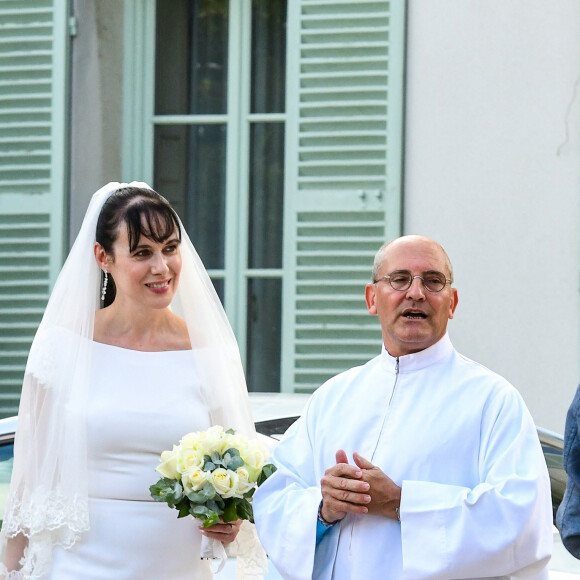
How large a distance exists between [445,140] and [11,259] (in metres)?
2.48

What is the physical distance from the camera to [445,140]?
22.0ft

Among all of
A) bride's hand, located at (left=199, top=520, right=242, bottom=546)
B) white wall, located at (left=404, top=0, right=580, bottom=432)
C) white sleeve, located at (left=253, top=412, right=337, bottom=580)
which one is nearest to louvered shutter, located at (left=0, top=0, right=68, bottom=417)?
white wall, located at (left=404, top=0, right=580, bottom=432)

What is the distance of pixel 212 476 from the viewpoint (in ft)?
11.0

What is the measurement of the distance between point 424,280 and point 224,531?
0.90 m

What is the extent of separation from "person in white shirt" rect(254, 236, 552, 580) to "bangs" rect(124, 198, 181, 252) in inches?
27.3

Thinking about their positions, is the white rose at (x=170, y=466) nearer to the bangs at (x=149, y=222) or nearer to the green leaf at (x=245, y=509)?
the green leaf at (x=245, y=509)

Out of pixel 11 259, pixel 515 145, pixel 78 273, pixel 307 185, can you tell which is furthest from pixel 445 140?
pixel 78 273

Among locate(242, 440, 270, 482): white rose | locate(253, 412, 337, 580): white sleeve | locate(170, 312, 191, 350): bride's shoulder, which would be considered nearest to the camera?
locate(253, 412, 337, 580): white sleeve

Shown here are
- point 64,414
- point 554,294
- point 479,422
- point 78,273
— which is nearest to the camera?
point 479,422

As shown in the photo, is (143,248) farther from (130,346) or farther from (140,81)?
(140,81)

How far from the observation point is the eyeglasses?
10.7 feet

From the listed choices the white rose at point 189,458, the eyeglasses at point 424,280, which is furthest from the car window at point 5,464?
the eyeglasses at point 424,280

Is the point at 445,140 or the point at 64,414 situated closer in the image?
the point at 64,414

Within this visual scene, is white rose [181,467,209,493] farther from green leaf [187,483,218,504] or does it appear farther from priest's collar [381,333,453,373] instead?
priest's collar [381,333,453,373]
